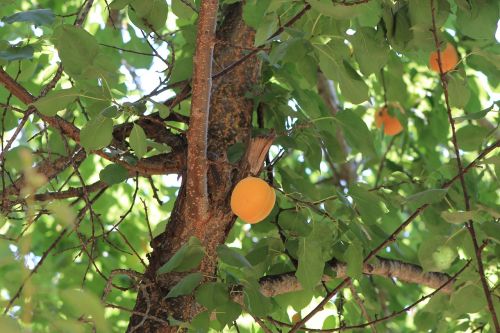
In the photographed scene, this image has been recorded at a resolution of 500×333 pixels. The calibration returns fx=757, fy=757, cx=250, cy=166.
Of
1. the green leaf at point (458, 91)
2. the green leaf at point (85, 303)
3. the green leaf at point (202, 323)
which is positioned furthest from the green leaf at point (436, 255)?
the green leaf at point (85, 303)

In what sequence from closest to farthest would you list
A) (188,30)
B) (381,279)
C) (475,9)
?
(475,9) → (188,30) → (381,279)

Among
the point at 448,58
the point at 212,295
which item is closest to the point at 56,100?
the point at 212,295

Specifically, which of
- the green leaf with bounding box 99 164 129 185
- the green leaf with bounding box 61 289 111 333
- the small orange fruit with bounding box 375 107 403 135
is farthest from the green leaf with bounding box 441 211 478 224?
the small orange fruit with bounding box 375 107 403 135

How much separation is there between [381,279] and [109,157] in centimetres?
138

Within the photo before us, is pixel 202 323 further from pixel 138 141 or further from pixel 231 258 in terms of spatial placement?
pixel 138 141

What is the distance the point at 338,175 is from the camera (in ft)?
13.7

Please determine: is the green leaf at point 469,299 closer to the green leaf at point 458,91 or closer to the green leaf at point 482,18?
the green leaf at point 458,91

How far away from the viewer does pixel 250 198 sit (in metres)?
1.73

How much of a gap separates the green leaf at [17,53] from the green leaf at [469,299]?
1.26 metres

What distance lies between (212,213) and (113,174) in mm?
309

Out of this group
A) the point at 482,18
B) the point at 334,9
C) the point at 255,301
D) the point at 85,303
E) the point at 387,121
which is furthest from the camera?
the point at 387,121

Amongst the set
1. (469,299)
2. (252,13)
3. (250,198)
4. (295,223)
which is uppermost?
(252,13)

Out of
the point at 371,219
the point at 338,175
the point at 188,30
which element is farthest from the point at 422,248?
the point at 338,175

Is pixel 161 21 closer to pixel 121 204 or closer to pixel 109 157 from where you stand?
pixel 109 157
